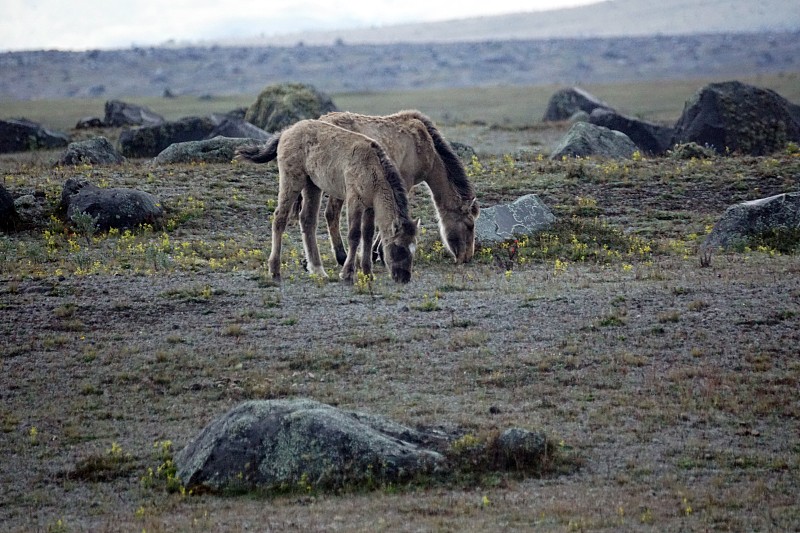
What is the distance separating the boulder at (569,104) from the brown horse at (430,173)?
89.3ft

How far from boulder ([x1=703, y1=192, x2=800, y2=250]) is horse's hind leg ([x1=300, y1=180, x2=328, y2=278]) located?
6.63m

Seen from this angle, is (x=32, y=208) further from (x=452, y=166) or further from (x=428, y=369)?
(x=428, y=369)

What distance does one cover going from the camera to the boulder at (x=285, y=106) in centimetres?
3547

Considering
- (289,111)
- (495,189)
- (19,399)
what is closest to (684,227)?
(495,189)

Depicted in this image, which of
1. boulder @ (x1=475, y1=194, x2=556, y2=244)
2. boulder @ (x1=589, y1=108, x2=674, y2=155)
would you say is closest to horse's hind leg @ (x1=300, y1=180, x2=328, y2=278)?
boulder @ (x1=475, y1=194, x2=556, y2=244)

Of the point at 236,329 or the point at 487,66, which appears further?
the point at 487,66

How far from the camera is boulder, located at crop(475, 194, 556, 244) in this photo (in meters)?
17.9

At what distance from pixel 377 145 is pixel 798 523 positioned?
8.72 m

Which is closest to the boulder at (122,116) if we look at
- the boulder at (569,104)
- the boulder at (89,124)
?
the boulder at (89,124)

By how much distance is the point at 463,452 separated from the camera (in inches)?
372

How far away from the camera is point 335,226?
16.6m

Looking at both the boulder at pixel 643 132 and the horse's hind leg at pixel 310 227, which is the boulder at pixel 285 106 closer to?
the boulder at pixel 643 132

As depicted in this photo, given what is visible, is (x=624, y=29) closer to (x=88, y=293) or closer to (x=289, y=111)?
(x=289, y=111)

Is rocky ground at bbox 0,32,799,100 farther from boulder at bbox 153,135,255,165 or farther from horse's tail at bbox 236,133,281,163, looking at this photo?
horse's tail at bbox 236,133,281,163
